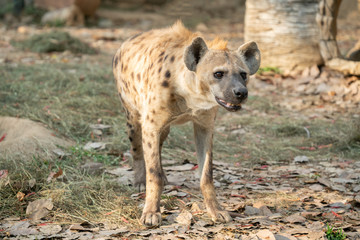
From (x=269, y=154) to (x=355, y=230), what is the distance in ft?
6.39

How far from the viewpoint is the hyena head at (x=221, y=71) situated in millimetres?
3057

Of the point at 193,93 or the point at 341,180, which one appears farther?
the point at 341,180

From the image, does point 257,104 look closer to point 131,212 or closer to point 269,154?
point 269,154

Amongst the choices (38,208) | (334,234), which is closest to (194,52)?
(334,234)

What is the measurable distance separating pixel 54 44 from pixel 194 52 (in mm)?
6213

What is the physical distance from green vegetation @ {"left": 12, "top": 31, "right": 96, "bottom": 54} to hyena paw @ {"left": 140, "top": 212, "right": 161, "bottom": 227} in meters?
6.12

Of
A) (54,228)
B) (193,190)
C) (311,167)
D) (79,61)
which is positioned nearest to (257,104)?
(311,167)

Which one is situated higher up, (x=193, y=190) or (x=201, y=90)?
(x=201, y=90)

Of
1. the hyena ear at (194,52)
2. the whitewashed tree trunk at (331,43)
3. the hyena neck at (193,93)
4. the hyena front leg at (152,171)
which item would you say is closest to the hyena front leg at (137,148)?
the hyena front leg at (152,171)

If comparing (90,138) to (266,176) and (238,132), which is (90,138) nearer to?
(238,132)

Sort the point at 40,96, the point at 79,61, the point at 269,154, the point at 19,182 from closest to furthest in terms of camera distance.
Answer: the point at 19,182
the point at 269,154
the point at 40,96
the point at 79,61

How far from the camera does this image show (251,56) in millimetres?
3359

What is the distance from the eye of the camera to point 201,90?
10.7 feet

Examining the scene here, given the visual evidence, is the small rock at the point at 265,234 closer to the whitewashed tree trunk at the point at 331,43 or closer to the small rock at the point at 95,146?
the small rock at the point at 95,146
